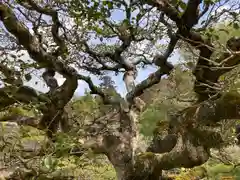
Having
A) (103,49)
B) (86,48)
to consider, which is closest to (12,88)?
(86,48)

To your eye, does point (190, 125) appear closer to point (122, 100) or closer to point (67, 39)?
point (122, 100)

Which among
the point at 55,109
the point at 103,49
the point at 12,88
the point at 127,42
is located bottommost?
the point at 12,88

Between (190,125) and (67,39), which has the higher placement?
(67,39)

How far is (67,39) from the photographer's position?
844cm

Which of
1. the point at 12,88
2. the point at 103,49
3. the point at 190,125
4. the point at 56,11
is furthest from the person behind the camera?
the point at 103,49

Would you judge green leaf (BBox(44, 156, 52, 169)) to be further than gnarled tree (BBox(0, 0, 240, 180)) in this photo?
No

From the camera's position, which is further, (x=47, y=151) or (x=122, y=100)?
(x=122, y=100)

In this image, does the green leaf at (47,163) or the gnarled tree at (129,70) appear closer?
the green leaf at (47,163)

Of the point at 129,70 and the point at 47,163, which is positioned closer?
the point at 47,163

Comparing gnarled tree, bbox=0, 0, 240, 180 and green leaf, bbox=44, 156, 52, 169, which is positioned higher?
gnarled tree, bbox=0, 0, 240, 180

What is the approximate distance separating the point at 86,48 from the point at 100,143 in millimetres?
2265

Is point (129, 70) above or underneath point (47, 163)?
above

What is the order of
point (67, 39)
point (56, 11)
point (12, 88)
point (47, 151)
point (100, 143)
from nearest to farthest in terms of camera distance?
point (47, 151) < point (12, 88) < point (56, 11) < point (100, 143) < point (67, 39)

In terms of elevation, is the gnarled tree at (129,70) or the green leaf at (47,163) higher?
the gnarled tree at (129,70)
